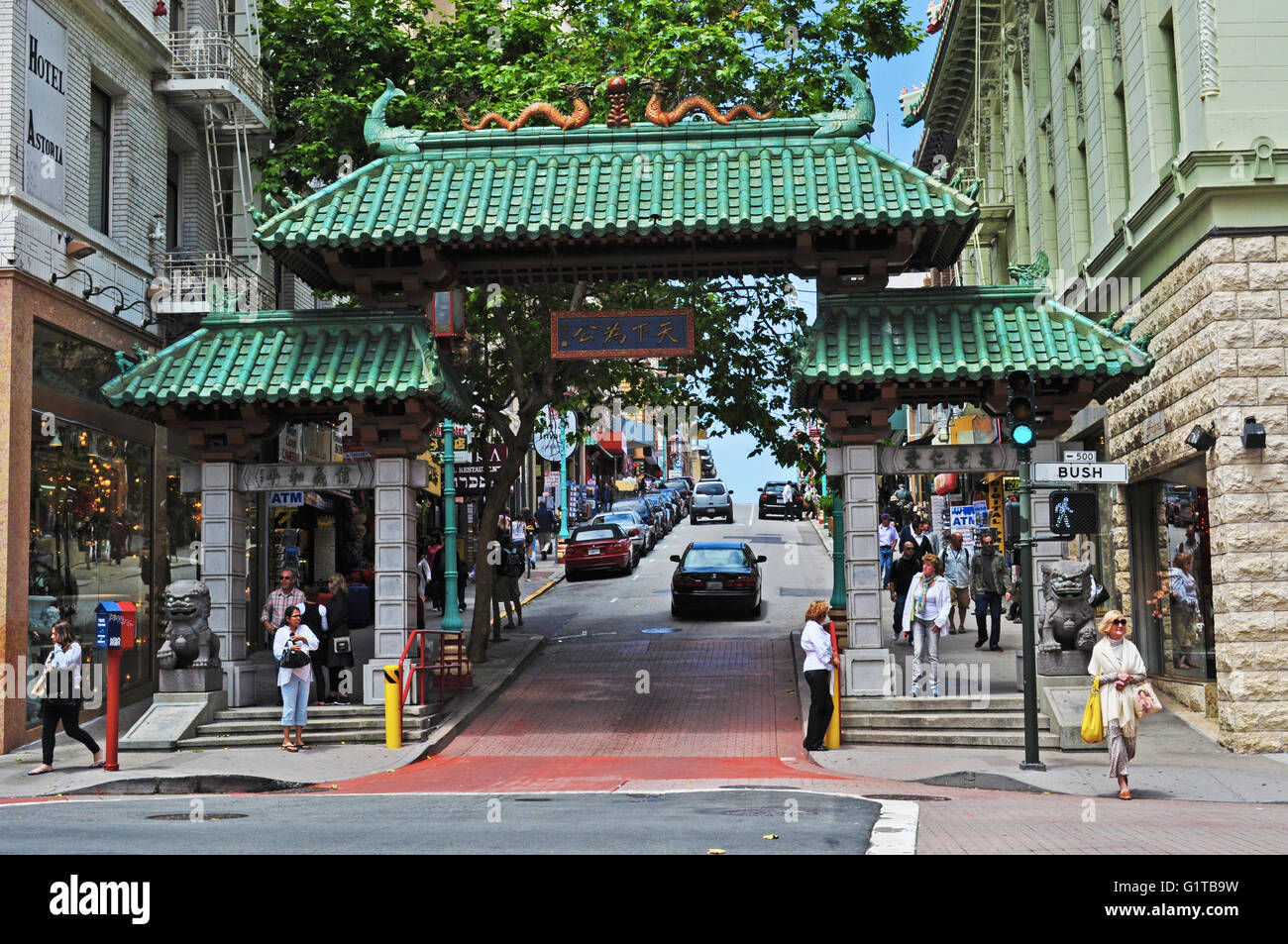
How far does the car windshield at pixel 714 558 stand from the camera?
32.1 m

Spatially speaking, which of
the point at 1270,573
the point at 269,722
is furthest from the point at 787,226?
the point at 269,722

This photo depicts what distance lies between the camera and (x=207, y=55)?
942 inches

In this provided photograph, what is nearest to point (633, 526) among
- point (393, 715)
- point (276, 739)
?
point (276, 739)

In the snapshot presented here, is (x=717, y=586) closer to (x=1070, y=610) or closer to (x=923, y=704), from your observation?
(x=923, y=704)

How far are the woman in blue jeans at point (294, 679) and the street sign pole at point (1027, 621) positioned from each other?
346 inches

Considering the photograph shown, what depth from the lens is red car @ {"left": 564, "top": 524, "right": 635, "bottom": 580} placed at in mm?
41281

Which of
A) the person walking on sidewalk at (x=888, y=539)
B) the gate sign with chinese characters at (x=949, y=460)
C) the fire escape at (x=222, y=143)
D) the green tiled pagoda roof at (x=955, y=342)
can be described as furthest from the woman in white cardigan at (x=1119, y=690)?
the person walking on sidewalk at (x=888, y=539)

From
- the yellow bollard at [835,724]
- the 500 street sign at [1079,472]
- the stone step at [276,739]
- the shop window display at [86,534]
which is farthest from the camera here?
the shop window display at [86,534]

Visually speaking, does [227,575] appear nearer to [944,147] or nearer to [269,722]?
[269,722]

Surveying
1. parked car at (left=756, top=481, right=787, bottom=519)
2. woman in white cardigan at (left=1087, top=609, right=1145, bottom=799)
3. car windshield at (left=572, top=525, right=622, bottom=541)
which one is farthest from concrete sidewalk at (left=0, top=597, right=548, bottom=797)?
parked car at (left=756, top=481, right=787, bottom=519)

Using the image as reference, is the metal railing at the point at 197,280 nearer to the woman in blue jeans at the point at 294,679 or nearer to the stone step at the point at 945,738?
the woman in blue jeans at the point at 294,679

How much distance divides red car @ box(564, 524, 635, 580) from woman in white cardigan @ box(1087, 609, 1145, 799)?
28485 mm

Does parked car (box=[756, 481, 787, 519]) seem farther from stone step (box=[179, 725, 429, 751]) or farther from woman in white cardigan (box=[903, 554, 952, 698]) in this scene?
stone step (box=[179, 725, 429, 751])

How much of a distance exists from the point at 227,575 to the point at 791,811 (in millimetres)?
10027
